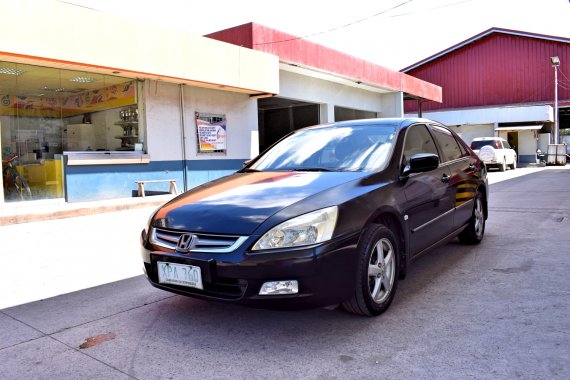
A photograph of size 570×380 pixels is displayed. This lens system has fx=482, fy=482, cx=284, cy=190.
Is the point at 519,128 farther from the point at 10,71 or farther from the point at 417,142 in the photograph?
the point at 417,142

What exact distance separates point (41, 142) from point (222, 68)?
17.0ft

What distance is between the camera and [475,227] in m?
5.80

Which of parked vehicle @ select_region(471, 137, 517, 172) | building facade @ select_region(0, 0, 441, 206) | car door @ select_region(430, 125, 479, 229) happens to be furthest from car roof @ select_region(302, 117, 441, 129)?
parked vehicle @ select_region(471, 137, 517, 172)

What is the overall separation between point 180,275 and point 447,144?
337 cm

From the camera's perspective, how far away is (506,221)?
779 centimetres

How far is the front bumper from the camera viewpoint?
298 centimetres

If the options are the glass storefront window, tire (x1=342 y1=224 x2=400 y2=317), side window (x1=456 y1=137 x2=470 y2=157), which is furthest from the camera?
the glass storefront window

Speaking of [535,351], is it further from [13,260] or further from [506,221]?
[13,260]

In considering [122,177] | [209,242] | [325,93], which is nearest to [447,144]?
[209,242]

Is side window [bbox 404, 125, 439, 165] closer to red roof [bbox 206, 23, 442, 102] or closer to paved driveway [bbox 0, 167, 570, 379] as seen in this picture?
paved driveway [bbox 0, 167, 570, 379]

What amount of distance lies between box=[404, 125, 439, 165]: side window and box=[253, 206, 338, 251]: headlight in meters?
1.41

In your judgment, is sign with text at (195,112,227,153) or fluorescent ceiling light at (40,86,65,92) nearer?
fluorescent ceiling light at (40,86,65,92)

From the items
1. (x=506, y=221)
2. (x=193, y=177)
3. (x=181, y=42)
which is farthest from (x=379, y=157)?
(x=193, y=177)

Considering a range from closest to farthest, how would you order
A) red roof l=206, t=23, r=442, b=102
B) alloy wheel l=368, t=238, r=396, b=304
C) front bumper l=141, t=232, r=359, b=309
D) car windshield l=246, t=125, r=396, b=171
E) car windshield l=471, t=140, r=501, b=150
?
1. front bumper l=141, t=232, r=359, b=309
2. alloy wheel l=368, t=238, r=396, b=304
3. car windshield l=246, t=125, r=396, b=171
4. red roof l=206, t=23, r=442, b=102
5. car windshield l=471, t=140, r=501, b=150
